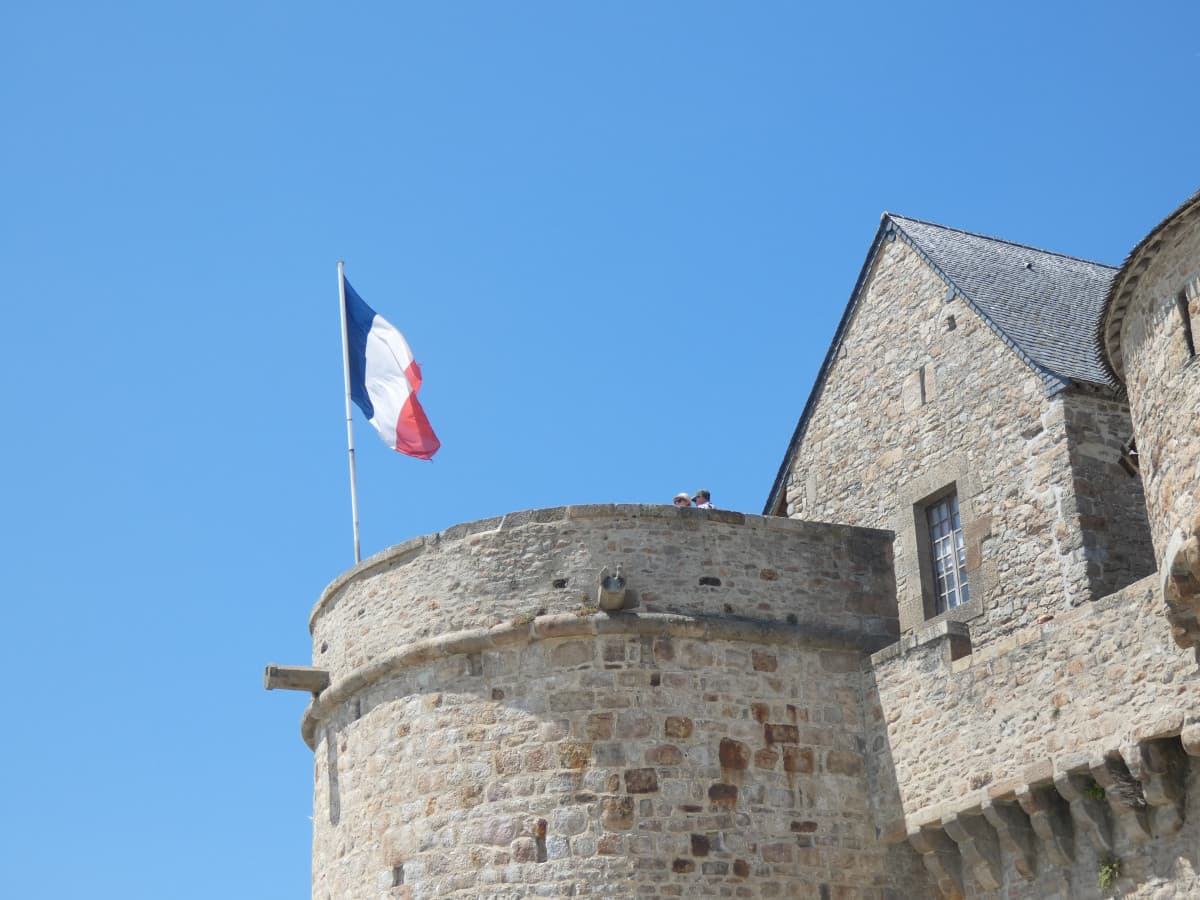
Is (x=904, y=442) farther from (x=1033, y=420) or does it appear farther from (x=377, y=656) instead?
(x=377, y=656)

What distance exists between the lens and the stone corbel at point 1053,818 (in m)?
13.4

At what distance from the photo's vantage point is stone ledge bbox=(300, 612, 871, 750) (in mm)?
14914

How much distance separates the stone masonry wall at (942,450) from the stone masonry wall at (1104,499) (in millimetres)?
68

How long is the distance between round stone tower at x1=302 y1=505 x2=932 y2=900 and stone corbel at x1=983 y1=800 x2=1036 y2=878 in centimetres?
116

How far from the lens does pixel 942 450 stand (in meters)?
17.4

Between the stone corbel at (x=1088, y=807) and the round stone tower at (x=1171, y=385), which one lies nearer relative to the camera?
the round stone tower at (x=1171, y=385)

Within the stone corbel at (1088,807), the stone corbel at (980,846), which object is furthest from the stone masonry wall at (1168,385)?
the stone corbel at (980,846)

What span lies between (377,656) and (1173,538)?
679 cm

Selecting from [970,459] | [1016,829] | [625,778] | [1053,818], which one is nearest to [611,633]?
[625,778]

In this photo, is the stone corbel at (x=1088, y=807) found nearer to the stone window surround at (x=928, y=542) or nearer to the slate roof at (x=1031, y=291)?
the stone window surround at (x=928, y=542)

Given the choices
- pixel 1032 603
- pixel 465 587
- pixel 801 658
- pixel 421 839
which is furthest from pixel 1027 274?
pixel 421 839

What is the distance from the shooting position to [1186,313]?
11.8 meters

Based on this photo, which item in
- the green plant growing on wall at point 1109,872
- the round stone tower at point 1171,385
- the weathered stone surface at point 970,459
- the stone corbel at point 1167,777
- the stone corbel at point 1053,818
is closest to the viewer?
the round stone tower at point 1171,385

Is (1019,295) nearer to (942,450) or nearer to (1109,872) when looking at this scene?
(942,450)
